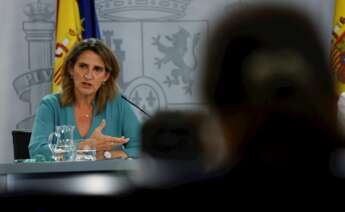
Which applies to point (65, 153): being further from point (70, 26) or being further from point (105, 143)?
point (70, 26)

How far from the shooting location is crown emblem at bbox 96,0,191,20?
4777 millimetres

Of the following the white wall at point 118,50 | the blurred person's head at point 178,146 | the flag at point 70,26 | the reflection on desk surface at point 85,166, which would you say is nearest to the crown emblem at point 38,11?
the white wall at point 118,50

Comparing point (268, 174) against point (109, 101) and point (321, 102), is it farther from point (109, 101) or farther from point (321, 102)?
point (109, 101)

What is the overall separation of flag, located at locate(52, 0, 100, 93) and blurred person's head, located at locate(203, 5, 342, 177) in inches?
152

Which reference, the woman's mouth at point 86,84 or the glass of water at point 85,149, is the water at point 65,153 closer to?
the glass of water at point 85,149

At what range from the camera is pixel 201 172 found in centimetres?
54

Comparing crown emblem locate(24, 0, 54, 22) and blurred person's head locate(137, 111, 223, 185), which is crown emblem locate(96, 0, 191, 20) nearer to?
crown emblem locate(24, 0, 54, 22)

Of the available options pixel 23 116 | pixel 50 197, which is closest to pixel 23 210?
pixel 50 197

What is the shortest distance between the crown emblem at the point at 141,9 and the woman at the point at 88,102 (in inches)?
62.2

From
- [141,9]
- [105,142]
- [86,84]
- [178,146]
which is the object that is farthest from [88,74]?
[178,146]

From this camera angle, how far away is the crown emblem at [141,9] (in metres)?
4.78

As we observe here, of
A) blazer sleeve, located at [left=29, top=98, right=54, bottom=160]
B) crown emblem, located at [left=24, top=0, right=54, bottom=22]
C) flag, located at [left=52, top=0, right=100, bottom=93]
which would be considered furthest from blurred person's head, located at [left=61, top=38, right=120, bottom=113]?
crown emblem, located at [left=24, top=0, right=54, bottom=22]

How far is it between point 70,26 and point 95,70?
1329 millimetres

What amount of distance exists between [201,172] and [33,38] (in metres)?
4.25
